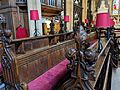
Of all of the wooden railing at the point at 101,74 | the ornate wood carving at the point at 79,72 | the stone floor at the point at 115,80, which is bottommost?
the stone floor at the point at 115,80

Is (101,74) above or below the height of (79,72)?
below

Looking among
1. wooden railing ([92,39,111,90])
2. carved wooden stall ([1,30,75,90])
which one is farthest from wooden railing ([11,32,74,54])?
wooden railing ([92,39,111,90])

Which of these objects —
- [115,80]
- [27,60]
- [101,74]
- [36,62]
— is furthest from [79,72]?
[115,80]

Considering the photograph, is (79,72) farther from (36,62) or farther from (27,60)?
(36,62)

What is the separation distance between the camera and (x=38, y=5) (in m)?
4.16

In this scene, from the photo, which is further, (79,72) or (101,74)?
(101,74)

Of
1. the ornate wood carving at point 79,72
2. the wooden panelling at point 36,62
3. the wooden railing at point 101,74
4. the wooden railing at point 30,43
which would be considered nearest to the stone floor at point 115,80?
the wooden railing at point 101,74

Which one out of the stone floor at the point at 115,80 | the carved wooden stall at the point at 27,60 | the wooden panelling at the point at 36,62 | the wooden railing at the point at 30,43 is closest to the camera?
the carved wooden stall at the point at 27,60

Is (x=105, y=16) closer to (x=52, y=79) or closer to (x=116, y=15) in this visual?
(x=52, y=79)

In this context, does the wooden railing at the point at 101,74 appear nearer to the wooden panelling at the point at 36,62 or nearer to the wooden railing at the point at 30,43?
the wooden panelling at the point at 36,62

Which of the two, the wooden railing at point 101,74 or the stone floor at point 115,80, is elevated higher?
the wooden railing at point 101,74

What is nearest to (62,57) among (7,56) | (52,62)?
(52,62)

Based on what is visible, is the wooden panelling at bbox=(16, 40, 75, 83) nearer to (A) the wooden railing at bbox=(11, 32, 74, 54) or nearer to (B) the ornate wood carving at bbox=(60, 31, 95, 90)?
(A) the wooden railing at bbox=(11, 32, 74, 54)

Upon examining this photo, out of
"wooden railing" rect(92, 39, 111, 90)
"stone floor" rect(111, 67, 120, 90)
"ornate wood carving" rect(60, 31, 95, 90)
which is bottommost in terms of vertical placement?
"stone floor" rect(111, 67, 120, 90)
